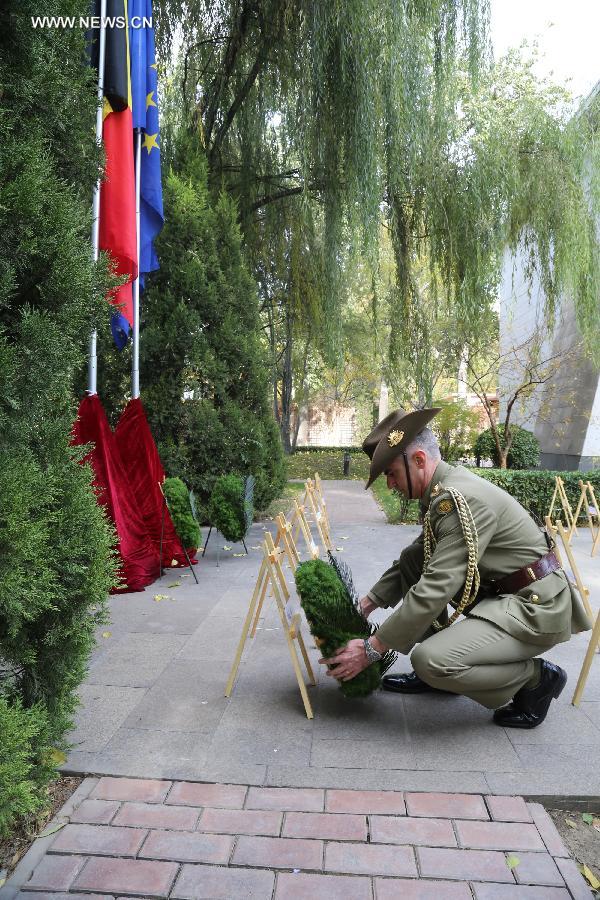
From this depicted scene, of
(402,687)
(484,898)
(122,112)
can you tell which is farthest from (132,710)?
(122,112)

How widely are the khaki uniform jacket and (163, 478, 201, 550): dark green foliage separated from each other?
11.1ft

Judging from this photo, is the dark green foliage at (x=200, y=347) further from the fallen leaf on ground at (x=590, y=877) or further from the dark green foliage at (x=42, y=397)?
the fallen leaf on ground at (x=590, y=877)

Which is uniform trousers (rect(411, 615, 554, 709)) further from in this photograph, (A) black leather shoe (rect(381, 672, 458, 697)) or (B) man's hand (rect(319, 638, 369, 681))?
(A) black leather shoe (rect(381, 672, 458, 697))

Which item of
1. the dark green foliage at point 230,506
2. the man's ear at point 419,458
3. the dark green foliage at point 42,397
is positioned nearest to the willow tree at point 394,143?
the dark green foliage at point 230,506

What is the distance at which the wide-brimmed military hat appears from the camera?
3385mm

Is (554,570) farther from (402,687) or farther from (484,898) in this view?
(484,898)

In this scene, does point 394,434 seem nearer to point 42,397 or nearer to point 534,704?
point 534,704

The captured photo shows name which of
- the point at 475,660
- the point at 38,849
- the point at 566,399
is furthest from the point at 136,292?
the point at 566,399

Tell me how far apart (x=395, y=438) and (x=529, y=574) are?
3.04 ft

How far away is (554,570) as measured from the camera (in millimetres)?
3453

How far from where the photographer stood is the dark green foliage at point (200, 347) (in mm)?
8766

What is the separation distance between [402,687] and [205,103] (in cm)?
885

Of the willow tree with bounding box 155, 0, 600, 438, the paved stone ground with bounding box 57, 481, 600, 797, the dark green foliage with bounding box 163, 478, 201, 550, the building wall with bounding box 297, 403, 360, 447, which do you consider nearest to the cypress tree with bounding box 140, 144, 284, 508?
the willow tree with bounding box 155, 0, 600, 438

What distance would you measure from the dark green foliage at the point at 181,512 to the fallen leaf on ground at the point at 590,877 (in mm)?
4615
